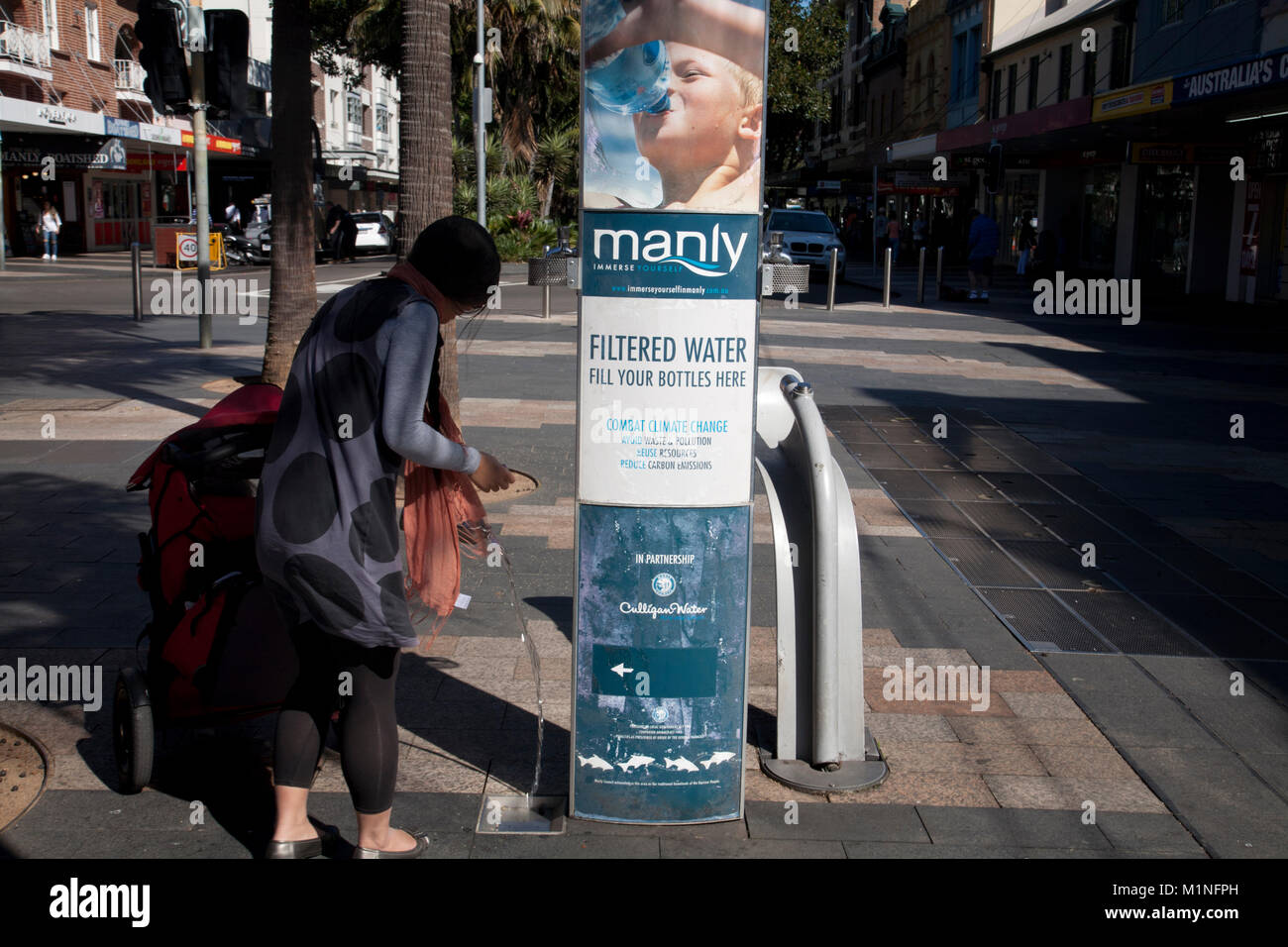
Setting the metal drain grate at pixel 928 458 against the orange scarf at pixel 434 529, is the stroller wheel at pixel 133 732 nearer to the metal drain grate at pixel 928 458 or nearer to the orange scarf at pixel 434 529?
the orange scarf at pixel 434 529

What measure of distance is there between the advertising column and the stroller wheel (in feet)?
4.27

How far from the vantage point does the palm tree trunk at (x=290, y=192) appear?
32.8 feet

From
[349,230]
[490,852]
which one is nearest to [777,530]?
[490,852]

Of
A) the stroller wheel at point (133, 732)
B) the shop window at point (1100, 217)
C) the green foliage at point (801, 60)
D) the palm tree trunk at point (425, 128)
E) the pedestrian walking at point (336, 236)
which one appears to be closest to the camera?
the stroller wheel at point (133, 732)

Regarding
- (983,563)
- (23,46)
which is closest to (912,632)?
(983,563)

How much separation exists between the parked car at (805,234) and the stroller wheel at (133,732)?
27442mm

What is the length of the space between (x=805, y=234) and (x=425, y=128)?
2466 centimetres

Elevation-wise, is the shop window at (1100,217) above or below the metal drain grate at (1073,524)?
above

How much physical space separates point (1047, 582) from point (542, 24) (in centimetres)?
2860

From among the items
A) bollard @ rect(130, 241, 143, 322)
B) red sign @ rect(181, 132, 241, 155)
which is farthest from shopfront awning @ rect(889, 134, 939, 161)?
bollard @ rect(130, 241, 143, 322)

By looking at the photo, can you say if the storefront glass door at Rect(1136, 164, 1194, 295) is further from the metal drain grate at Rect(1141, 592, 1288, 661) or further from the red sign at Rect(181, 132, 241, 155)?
the red sign at Rect(181, 132, 241, 155)

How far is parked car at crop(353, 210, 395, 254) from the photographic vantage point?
125 ft

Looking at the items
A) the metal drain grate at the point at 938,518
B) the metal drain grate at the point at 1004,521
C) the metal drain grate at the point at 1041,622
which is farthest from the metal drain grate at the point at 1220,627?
the metal drain grate at the point at 938,518

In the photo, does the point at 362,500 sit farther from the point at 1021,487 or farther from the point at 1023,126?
the point at 1023,126
